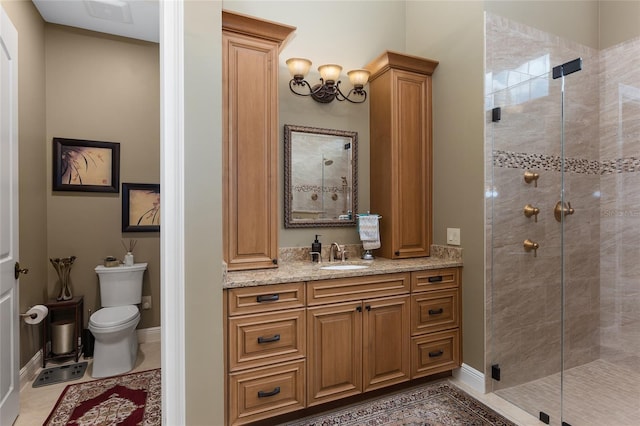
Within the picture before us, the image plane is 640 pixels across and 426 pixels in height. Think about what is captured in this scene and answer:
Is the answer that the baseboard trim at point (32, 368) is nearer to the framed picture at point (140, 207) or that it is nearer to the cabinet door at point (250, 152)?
the framed picture at point (140, 207)

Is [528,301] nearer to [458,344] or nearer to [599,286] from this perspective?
[458,344]

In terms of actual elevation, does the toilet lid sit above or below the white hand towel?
below

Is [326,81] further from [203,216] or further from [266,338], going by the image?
[266,338]

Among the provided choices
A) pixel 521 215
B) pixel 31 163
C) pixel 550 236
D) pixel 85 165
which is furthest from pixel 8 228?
pixel 550 236

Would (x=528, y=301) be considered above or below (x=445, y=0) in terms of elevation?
below

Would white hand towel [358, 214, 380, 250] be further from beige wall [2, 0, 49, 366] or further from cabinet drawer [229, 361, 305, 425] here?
beige wall [2, 0, 49, 366]

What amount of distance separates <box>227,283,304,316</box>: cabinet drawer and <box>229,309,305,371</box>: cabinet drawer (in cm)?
4

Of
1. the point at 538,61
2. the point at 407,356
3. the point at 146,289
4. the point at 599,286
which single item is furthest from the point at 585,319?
the point at 146,289

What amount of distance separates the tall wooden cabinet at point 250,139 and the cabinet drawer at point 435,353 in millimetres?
1148

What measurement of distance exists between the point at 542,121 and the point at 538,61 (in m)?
0.59

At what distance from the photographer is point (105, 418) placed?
83.7 inches

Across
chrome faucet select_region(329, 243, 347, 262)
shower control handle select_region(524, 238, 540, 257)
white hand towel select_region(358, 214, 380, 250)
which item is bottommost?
chrome faucet select_region(329, 243, 347, 262)

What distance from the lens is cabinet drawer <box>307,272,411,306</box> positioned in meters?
2.04

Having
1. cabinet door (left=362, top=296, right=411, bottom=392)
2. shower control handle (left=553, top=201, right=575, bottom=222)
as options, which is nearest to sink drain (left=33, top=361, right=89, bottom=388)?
cabinet door (left=362, top=296, right=411, bottom=392)
